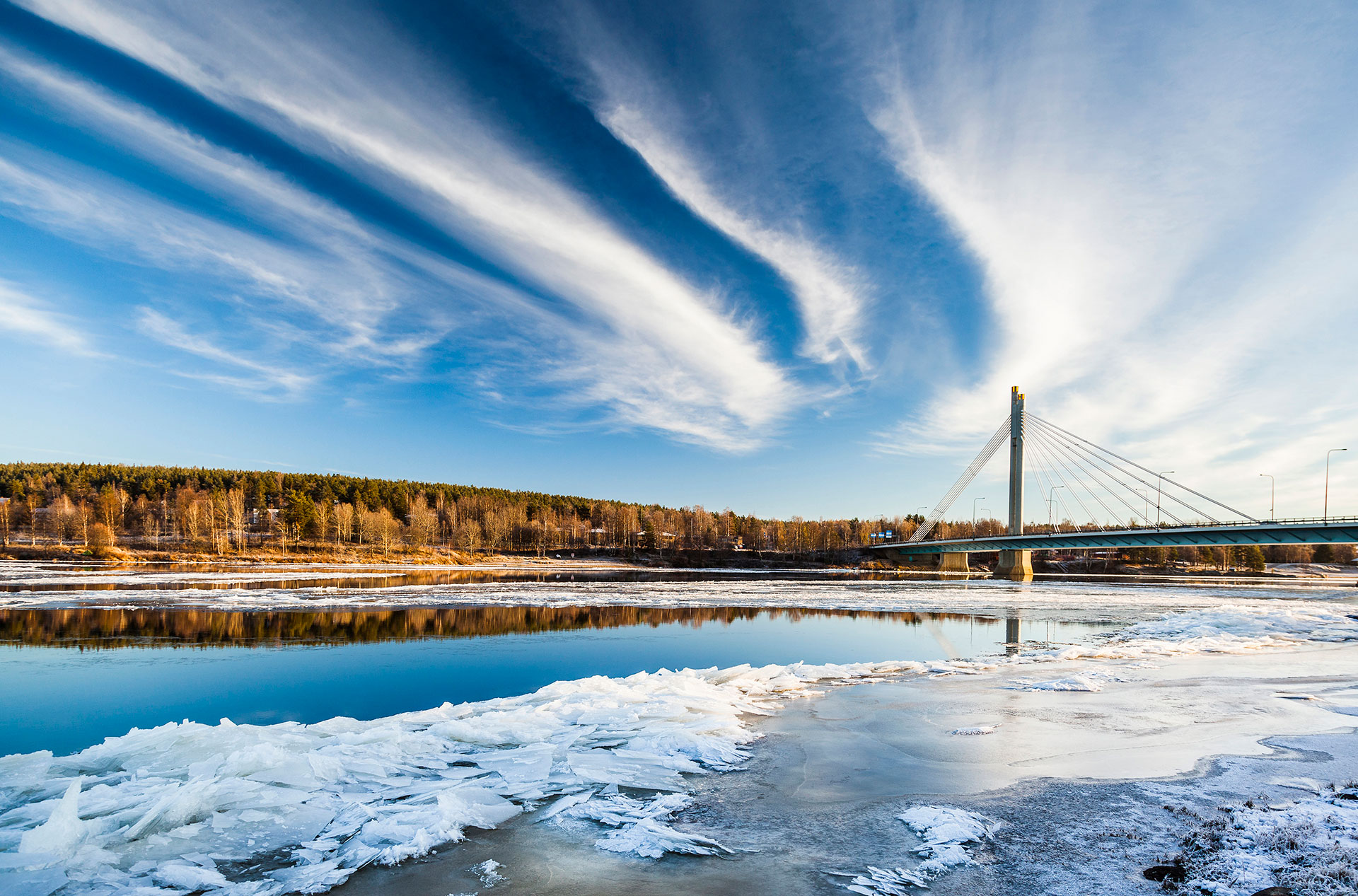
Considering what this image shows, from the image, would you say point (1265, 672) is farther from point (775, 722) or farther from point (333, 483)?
point (333, 483)

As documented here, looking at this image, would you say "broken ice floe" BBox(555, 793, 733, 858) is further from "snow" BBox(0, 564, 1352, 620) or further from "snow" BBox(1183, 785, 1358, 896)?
"snow" BBox(0, 564, 1352, 620)

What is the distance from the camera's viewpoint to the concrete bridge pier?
4008 inches

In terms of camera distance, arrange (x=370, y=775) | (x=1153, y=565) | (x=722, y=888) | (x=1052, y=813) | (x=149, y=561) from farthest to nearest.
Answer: (x=1153, y=565), (x=149, y=561), (x=370, y=775), (x=1052, y=813), (x=722, y=888)

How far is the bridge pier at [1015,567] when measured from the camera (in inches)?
2995

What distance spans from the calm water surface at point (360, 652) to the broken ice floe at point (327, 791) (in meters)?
3.41

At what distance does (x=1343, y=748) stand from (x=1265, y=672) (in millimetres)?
8603

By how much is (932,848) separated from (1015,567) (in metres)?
82.0

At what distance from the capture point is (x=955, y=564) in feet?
340

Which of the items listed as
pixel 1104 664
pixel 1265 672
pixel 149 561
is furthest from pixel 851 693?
pixel 149 561

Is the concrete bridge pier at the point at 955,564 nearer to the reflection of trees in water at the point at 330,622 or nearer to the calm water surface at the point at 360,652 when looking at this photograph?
the reflection of trees in water at the point at 330,622

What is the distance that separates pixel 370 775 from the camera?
7.95 meters

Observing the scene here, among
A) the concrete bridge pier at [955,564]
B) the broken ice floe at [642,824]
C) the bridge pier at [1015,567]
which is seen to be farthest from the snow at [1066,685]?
the concrete bridge pier at [955,564]

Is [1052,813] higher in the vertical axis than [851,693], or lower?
higher

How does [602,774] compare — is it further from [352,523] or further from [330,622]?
[352,523]
